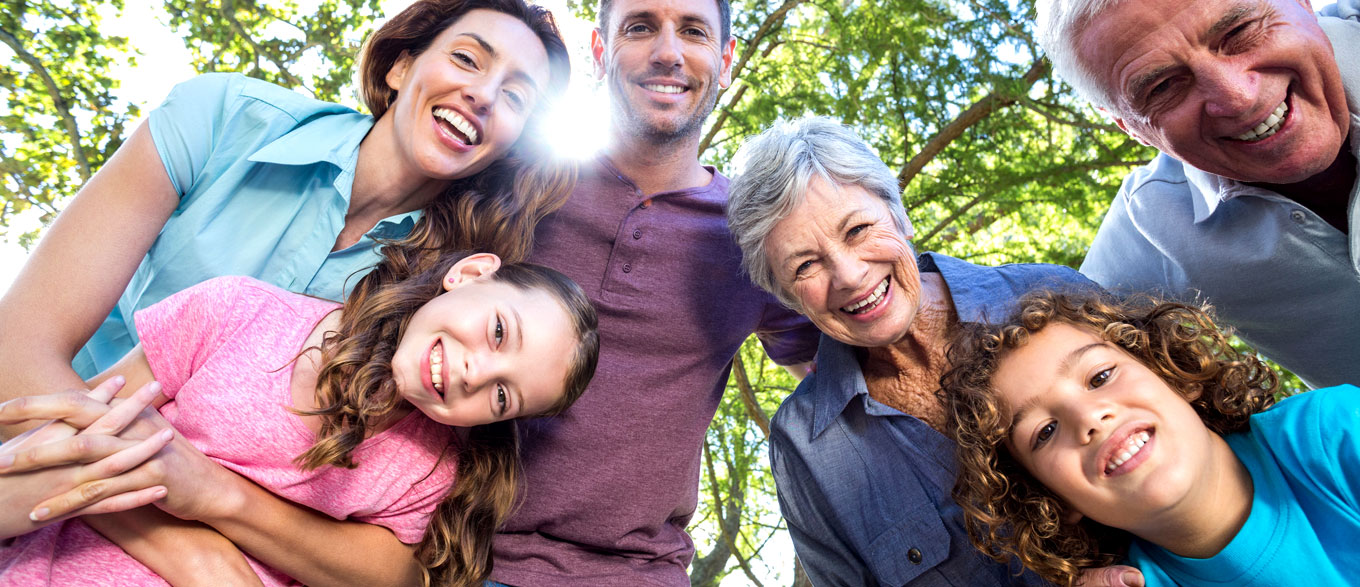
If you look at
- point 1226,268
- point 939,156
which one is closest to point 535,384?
point 1226,268

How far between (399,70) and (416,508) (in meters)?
1.31

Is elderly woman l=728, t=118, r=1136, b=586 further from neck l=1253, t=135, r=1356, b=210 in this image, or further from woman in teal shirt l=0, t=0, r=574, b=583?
woman in teal shirt l=0, t=0, r=574, b=583

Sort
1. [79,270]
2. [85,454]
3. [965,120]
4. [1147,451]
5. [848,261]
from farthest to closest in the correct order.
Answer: [965,120], [848,261], [79,270], [1147,451], [85,454]

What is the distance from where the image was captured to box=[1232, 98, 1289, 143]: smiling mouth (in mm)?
2061

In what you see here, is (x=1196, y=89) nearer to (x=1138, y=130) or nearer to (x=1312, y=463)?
(x=1138, y=130)

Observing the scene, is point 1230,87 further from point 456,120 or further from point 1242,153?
point 456,120

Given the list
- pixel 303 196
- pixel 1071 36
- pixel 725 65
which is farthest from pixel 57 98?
pixel 1071 36

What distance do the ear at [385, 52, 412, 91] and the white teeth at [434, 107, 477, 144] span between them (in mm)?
277

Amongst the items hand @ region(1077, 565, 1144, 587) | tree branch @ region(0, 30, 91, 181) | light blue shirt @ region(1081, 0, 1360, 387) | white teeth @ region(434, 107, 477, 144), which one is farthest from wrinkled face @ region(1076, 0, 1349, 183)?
tree branch @ region(0, 30, 91, 181)

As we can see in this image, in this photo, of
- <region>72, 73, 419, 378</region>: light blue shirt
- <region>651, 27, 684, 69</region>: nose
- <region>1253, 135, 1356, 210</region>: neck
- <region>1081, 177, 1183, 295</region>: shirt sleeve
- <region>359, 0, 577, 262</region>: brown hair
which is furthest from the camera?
<region>651, 27, 684, 69</region>: nose

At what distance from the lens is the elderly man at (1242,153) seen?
204 cm

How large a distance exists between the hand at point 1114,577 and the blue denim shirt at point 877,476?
313 millimetres

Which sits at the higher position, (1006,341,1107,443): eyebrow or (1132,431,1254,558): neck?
(1006,341,1107,443): eyebrow

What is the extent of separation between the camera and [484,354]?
77.9 inches
